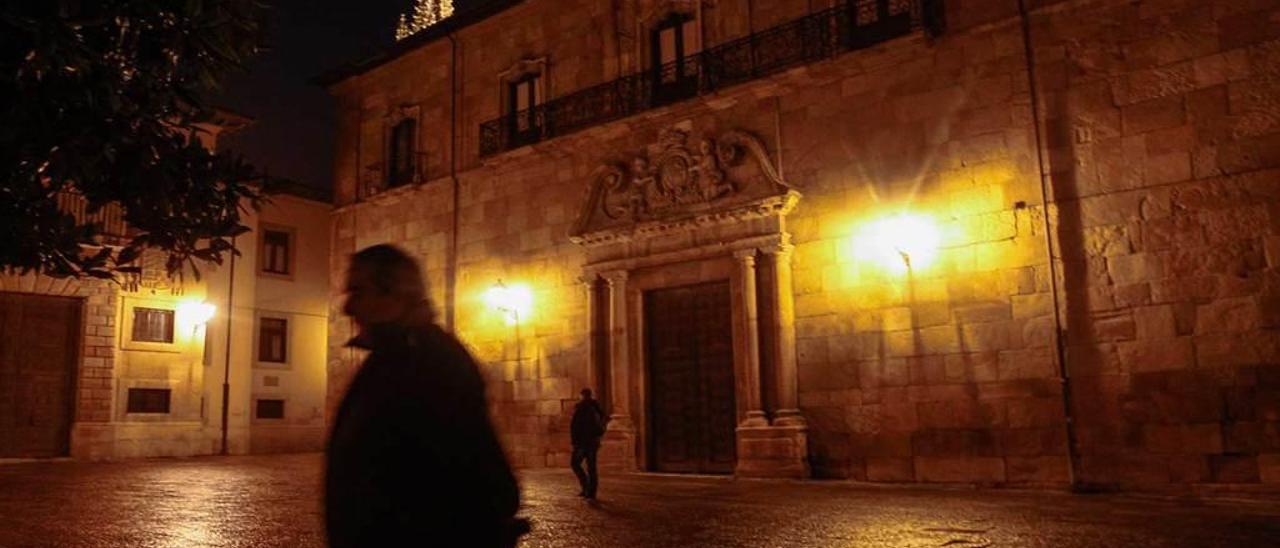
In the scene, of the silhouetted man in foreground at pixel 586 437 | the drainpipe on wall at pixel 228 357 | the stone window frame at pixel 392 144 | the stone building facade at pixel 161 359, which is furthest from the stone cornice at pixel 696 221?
the drainpipe on wall at pixel 228 357

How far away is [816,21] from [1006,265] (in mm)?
4599

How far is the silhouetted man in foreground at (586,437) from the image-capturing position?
10805 millimetres

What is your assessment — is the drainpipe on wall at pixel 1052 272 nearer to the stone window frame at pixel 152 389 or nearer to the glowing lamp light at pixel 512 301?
the glowing lamp light at pixel 512 301

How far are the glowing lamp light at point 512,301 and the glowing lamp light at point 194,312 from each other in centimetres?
1045

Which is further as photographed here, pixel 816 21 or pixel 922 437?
pixel 816 21

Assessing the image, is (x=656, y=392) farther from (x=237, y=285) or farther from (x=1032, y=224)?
(x=237, y=285)

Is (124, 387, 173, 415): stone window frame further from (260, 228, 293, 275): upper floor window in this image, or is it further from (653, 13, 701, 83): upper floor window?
(653, 13, 701, 83): upper floor window

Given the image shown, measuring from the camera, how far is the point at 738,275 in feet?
45.8

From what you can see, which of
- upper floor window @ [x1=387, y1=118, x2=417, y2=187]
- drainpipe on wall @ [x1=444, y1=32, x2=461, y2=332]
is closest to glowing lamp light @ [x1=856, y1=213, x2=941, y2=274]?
drainpipe on wall @ [x1=444, y1=32, x2=461, y2=332]

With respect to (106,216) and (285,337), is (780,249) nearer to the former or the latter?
(106,216)

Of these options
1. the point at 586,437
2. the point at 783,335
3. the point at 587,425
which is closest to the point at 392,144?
the point at 783,335

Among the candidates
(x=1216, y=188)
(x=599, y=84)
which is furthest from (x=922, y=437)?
(x=599, y=84)

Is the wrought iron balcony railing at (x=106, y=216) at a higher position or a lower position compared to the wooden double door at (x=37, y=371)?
higher

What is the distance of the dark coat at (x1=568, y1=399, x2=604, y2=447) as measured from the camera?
11.1 m
